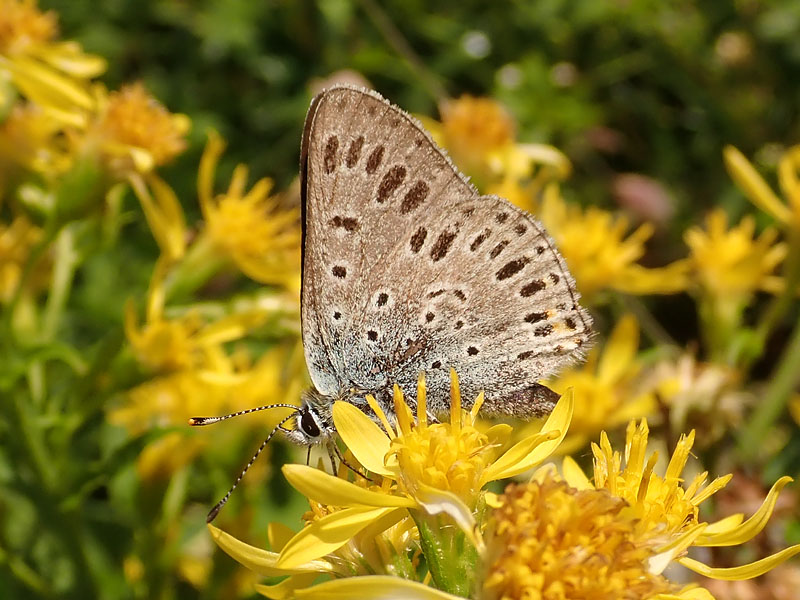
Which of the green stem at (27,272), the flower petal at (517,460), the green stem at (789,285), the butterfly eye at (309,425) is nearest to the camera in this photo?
the flower petal at (517,460)

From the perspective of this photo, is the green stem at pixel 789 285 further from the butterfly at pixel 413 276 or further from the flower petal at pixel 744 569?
the flower petal at pixel 744 569

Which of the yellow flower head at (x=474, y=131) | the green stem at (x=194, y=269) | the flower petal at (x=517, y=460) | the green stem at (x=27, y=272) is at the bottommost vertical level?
the flower petal at (x=517, y=460)

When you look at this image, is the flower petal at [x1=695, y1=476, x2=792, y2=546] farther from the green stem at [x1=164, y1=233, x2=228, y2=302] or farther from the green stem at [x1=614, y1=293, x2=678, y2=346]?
the green stem at [x1=614, y1=293, x2=678, y2=346]

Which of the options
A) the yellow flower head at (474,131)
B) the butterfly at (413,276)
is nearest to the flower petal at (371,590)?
the butterfly at (413,276)

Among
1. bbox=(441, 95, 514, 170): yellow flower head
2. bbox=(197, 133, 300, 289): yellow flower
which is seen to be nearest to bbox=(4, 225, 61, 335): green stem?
bbox=(197, 133, 300, 289): yellow flower

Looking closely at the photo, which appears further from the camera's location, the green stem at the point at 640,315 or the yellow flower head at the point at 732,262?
the green stem at the point at 640,315
